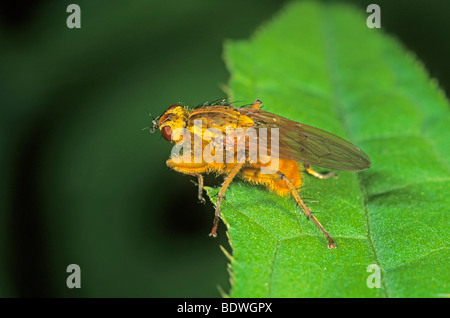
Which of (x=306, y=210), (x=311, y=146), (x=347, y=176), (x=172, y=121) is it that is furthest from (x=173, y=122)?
(x=347, y=176)

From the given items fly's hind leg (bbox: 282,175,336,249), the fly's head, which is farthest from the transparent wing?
the fly's head

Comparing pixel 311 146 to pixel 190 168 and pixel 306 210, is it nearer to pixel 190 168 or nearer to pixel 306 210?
pixel 306 210

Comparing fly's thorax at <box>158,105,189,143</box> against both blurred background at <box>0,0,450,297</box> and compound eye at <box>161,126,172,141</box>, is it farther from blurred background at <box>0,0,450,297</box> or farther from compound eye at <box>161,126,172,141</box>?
blurred background at <box>0,0,450,297</box>

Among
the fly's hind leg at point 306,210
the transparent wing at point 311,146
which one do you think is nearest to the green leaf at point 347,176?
the fly's hind leg at point 306,210

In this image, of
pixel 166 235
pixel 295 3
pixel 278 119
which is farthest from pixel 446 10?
pixel 166 235

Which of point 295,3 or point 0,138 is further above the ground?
point 295,3
